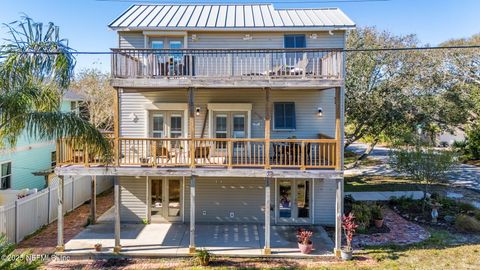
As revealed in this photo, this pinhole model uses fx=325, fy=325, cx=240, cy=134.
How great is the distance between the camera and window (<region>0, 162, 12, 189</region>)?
16.9 m

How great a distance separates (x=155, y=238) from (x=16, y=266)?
5829mm

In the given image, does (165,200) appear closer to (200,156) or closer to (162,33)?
(200,156)

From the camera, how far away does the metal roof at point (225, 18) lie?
1387cm

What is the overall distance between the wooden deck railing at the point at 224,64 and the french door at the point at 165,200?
479 centimetres

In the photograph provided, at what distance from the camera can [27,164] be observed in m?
18.9

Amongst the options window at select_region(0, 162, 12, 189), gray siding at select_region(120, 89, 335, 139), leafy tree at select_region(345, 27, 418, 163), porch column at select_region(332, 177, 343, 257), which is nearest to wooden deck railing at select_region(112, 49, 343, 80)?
gray siding at select_region(120, 89, 335, 139)

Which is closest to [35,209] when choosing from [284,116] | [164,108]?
[164,108]

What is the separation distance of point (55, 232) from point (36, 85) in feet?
21.0

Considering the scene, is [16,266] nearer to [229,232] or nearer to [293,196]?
[229,232]

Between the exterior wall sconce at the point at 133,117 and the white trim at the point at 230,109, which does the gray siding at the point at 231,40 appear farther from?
the exterior wall sconce at the point at 133,117

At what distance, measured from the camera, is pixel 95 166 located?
1162 centimetres

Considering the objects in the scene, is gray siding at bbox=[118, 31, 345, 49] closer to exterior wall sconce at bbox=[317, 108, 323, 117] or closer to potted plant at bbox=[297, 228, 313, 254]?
exterior wall sconce at bbox=[317, 108, 323, 117]

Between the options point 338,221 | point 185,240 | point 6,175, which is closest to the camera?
point 338,221

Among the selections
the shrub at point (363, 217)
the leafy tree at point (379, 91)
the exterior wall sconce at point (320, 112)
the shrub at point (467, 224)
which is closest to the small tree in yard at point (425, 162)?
the shrub at point (467, 224)
